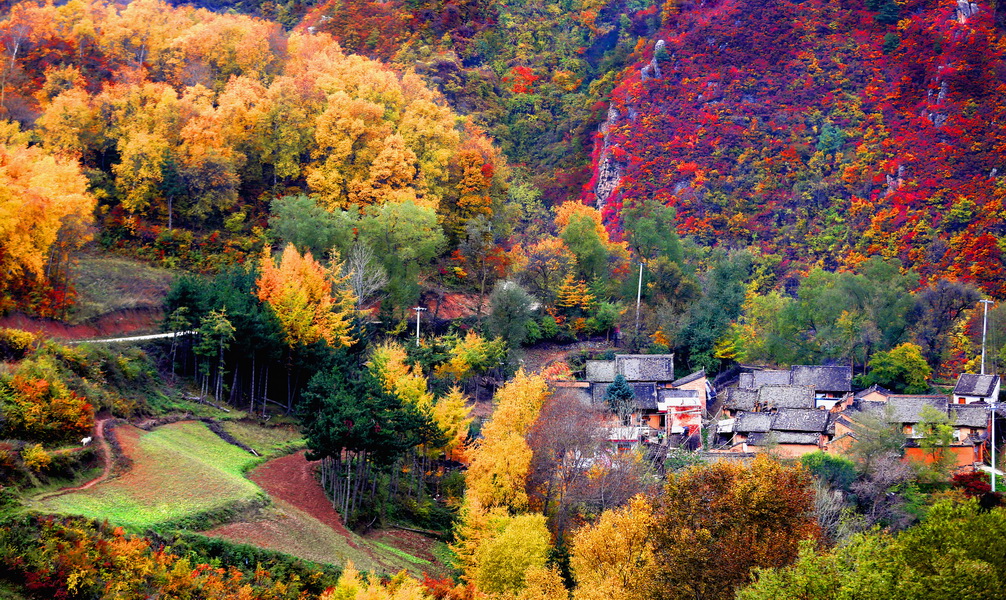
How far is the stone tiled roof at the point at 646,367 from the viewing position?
5735 cm

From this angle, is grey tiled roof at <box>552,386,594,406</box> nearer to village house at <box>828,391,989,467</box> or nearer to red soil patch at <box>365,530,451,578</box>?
red soil patch at <box>365,530,451,578</box>

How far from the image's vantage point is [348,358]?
46719 millimetres

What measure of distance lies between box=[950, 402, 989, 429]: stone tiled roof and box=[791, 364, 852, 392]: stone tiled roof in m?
6.99

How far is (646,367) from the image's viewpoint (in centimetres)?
5778

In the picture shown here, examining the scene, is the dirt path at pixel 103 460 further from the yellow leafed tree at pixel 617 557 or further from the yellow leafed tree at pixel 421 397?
the yellow leafed tree at pixel 617 557

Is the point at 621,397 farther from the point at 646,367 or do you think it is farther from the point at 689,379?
the point at 689,379

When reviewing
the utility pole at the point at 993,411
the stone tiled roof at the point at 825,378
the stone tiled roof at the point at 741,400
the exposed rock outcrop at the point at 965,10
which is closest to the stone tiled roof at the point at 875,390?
the stone tiled roof at the point at 825,378

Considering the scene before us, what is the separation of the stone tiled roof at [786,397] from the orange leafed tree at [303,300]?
74.2 ft

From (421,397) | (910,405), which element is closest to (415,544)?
(421,397)

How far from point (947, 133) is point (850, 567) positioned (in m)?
70.2

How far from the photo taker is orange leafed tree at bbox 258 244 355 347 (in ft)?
151

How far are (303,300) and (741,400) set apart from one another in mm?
24532

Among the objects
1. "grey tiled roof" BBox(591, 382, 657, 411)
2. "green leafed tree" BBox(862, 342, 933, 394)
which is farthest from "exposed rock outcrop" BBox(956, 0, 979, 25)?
"grey tiled roof" BBox(591, 382, 657, 411)

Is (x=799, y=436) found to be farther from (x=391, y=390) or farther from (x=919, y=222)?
(x=919, y=222)
